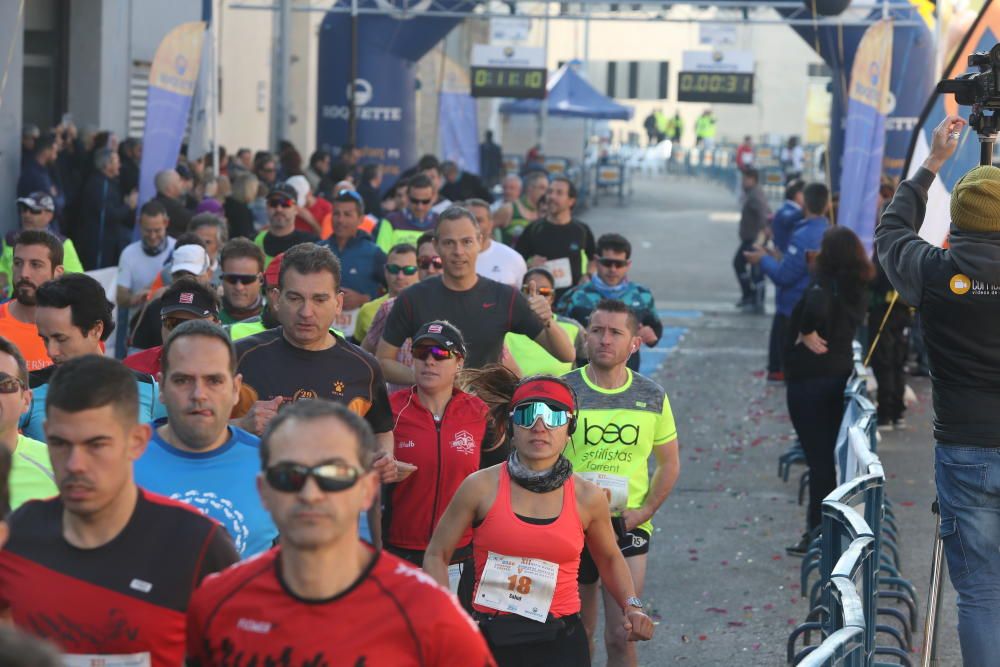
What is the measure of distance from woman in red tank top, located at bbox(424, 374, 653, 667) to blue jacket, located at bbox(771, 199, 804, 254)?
11.6 meters

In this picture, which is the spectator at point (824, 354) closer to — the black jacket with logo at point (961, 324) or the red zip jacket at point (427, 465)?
the black jacket with logo at point (961, 324)

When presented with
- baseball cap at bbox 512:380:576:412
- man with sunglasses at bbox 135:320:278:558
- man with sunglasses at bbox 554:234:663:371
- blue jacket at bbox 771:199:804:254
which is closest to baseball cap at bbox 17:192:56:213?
man with sunglasses at bbox 554:234:663:371

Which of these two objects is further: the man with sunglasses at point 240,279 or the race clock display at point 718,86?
the race clock display at point 718,86

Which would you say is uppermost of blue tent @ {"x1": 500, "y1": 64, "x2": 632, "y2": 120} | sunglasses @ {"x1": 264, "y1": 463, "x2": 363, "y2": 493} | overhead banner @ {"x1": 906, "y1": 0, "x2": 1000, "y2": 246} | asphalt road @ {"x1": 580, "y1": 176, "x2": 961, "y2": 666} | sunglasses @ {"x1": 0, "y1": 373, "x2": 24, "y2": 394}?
blue tent @ {"x1": 500, "y1": 64, "x2": 632, "y2": 120}

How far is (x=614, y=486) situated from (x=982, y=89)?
2152 millimetres

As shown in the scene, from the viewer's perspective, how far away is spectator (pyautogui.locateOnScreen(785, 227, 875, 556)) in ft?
31.4

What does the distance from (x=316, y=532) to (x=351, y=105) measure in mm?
21856

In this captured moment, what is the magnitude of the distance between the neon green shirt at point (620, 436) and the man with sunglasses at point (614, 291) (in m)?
3.06

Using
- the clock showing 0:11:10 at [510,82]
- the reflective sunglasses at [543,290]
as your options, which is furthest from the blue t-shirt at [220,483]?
the clock showing 0:11:10 at [510,82]

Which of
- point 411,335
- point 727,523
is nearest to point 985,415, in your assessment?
point 411,335

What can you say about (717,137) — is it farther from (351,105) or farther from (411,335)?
(411,335)

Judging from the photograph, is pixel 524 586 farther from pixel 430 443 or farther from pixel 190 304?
pixel 190 304

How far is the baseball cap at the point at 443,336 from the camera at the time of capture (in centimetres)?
630

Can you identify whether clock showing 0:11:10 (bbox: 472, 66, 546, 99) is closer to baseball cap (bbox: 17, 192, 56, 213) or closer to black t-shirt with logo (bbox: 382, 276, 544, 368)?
baseball cap (bbox: 17, 192, 56, 213)
